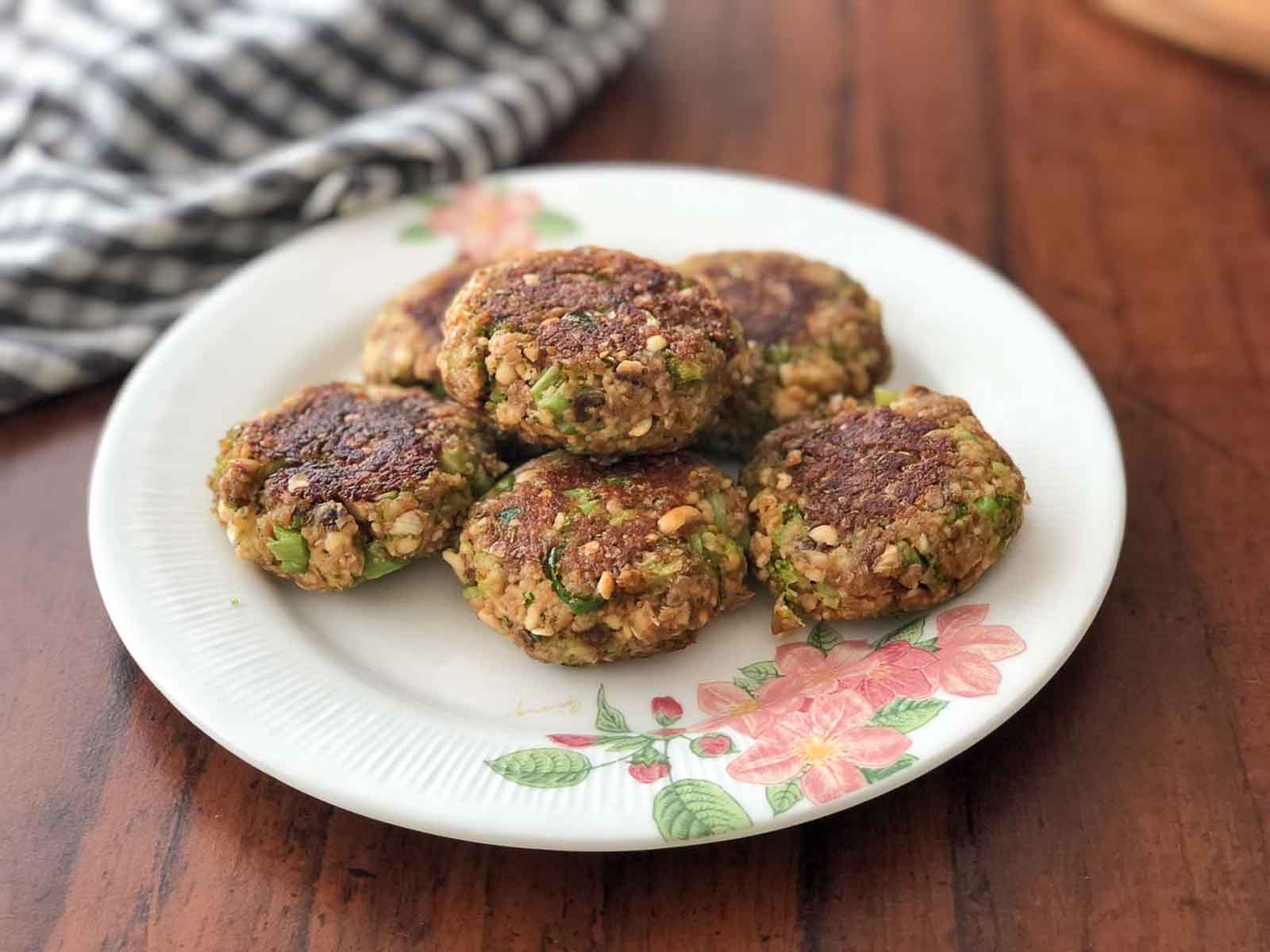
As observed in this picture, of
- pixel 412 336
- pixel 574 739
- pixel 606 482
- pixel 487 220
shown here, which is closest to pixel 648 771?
pixel 574 739

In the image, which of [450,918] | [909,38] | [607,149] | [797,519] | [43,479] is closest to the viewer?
[450,918]

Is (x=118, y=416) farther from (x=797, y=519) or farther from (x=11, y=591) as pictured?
(x=797, y=519)

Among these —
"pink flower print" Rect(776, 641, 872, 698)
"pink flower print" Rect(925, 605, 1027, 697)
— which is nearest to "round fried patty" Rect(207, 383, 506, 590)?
"pink flower print" Rect(776, 641, 872, 698)

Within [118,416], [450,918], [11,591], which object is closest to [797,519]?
[450,918]

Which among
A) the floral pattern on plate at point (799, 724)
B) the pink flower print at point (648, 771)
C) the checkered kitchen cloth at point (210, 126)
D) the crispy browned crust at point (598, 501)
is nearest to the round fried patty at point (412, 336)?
the crispy browned crust at point (598, 501)

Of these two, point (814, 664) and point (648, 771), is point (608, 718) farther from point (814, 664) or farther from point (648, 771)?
point (814, 664)

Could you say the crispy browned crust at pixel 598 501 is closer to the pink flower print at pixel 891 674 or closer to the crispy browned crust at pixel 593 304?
the crispy browned crust at pixel 593 304
